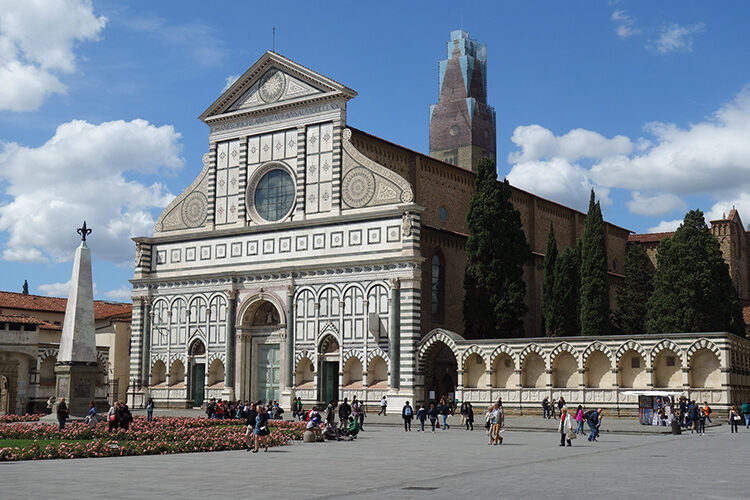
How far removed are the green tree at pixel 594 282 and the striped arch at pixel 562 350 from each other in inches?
209

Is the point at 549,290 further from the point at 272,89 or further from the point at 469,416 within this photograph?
the point at 272,89

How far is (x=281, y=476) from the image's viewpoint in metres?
16.4

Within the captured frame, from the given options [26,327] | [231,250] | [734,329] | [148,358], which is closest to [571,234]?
[734,329]

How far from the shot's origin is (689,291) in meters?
48.4

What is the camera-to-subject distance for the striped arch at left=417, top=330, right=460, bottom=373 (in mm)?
42500

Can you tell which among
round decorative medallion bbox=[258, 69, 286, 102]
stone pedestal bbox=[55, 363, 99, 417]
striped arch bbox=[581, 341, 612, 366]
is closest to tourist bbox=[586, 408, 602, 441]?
striped arch bbox=[581, 341, 612, 366]

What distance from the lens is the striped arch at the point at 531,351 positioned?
4131 cm

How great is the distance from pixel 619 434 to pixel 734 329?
2294cm

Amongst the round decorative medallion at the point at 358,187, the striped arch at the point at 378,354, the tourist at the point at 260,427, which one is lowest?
the tourist at the point at 260,427

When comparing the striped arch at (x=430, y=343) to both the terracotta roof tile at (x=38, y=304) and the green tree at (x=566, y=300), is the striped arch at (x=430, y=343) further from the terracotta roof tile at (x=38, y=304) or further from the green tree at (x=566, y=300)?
the terracotta roof tile at (x=38, y=304)

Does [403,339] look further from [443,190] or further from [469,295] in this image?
[443,190]

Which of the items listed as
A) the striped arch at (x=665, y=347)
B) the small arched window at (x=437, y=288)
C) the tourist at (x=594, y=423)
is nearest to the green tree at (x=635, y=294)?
the small arched window at (x=437, y=288)

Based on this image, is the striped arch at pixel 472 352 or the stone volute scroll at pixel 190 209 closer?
the striped arch at pixel 472 352

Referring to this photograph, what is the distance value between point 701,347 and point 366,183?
17.3 metres
